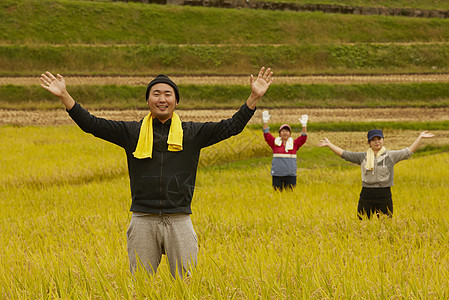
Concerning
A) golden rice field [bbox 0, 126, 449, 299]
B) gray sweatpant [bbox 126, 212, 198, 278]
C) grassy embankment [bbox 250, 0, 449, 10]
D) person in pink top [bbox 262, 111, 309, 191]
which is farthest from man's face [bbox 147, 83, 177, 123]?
grassy embankment [bbox 250, 0, 449, 10]

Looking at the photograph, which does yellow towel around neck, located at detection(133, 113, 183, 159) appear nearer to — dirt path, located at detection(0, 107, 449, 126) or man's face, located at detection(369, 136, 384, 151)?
man's face, located at detection(369, 136, 384, 151)

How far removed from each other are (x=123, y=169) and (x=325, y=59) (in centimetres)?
2538

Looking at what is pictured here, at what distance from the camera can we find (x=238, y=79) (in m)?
31.0

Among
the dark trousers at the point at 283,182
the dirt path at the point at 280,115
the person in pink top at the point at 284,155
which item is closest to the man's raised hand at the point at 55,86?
the person in pink top at the point at 284,155

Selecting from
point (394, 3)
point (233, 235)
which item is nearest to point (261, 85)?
point (233, 235)

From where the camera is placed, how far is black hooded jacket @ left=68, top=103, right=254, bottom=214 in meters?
3.33

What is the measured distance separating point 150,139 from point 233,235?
2372mm

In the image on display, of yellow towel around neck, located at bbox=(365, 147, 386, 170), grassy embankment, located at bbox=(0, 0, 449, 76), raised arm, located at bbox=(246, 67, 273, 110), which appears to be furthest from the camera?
grassy embankment, located at bbox=(0, 0, 449, 76)

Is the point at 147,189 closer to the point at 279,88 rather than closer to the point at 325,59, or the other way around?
the point at 279,88

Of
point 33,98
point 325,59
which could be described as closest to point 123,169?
point 33,98

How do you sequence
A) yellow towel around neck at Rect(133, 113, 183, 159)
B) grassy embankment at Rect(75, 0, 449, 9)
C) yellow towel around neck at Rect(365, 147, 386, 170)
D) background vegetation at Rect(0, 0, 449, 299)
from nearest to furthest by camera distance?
background vegetation at Rect(0, 0, 449, 299) → yellow towel around neck at Rect(133, 113, 183, 159) → yellow towel around neck at Rect(365, 147, 386, 170) → grassy embankment at Rect(75, 0, 449, 9)

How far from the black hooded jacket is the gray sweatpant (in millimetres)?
86

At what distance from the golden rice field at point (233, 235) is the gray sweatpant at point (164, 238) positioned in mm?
128

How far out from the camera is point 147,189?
334cm
